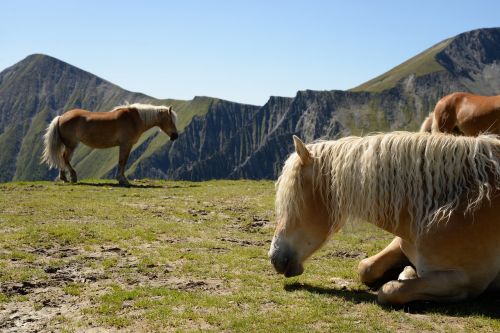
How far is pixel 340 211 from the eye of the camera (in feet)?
17.9

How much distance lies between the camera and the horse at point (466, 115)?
13.8 m

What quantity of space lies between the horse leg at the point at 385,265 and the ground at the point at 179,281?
243 mm

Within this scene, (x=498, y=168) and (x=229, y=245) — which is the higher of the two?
(x=498, y=168)

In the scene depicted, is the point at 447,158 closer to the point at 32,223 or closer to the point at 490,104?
the point at 32,223

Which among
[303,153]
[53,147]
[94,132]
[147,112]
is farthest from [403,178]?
[53,147]

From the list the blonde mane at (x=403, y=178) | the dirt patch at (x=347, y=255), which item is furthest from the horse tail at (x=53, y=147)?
the blonde mane at (x=403, y=178)

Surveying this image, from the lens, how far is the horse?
1376cm

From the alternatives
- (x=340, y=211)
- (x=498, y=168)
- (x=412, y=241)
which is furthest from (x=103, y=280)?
(x=498, y=168)

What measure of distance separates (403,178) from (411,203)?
0.30m

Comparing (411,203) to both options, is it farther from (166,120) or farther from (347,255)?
(166,120)

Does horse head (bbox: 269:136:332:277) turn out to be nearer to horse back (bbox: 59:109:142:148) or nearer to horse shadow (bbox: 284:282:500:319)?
horse shadow (bbox: 284:282:500:319)

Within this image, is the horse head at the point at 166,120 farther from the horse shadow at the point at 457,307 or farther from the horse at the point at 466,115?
the horse shadow at the point at 457,307

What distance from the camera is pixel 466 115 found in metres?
14.4

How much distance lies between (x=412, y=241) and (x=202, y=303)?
2.60 metres
